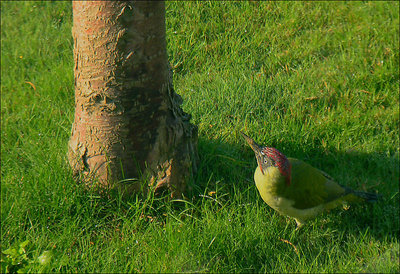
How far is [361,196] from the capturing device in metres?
4.10

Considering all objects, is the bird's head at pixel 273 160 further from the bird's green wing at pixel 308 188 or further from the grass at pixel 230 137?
the grass at pixel 230 137

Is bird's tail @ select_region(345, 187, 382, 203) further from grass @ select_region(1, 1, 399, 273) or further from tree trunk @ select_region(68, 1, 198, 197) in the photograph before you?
tree trunk @ select_region(68, 1, 198, 197)

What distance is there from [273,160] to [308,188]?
0.43 metres

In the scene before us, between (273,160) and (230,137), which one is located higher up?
(273,160)

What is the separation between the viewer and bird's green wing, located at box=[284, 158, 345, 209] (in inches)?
156

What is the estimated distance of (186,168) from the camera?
4.12 metres

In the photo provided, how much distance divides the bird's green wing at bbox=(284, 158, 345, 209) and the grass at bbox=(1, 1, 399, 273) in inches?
9.1

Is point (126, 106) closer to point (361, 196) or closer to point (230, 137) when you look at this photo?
point (230, 137)

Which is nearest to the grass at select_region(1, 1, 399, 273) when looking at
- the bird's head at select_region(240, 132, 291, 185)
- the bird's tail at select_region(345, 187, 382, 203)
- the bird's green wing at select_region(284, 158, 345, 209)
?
the bird's tail at select_region(345, 187, 382, 203)

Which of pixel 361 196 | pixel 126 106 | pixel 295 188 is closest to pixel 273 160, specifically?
pixel 295 188

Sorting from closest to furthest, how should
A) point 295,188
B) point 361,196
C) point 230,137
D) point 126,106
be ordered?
point 126,106 < point 295,188 < point 361,196 < point 230,137

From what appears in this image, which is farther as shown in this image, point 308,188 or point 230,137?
point 230,137

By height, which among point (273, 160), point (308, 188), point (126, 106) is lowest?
point (308, 188)

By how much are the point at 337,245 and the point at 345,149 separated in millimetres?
1164
